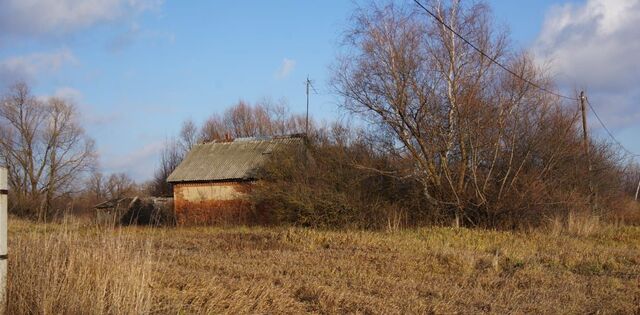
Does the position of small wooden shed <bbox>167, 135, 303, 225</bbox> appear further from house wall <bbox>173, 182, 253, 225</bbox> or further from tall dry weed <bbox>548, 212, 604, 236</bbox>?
tall dry weed <bbox>548, 212, 604, 236</bbox>

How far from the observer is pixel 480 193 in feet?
76.3

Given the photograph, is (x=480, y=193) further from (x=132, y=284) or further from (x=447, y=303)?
(x=132, y=284)

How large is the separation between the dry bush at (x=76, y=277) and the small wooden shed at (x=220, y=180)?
80.9 feet

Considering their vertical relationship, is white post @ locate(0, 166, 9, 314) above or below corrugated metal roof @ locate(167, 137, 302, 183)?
below

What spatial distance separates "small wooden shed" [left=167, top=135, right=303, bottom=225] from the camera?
33656 millimetres

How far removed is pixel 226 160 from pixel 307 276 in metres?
26.9

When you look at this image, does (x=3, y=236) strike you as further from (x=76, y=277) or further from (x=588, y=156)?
(x=588, y=156)

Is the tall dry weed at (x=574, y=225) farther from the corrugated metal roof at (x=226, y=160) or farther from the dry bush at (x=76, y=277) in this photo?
the dry bush at (x=76, y=277)

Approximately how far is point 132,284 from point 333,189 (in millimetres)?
20497

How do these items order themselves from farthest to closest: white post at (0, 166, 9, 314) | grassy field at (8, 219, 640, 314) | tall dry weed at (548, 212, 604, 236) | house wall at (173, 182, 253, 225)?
1. house wall at (173, 182, 253, 225)
2. tall dry weed at (548, 212, 604, 236)
3. grassy field at (8, 219, 640, 314)
4. white post at (0, 166, 9, 314)

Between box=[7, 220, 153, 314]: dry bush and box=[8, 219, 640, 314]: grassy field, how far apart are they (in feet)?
0.04

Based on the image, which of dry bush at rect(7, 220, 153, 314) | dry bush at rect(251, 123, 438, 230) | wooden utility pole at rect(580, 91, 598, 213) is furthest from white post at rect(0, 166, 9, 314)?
wooden utility pole at rect(580, 91, 598, 213)

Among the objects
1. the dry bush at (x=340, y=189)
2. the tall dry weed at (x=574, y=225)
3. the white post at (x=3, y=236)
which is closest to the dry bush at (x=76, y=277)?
the white post at (x=3, y=236)

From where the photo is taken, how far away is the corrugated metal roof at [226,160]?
34.6m
